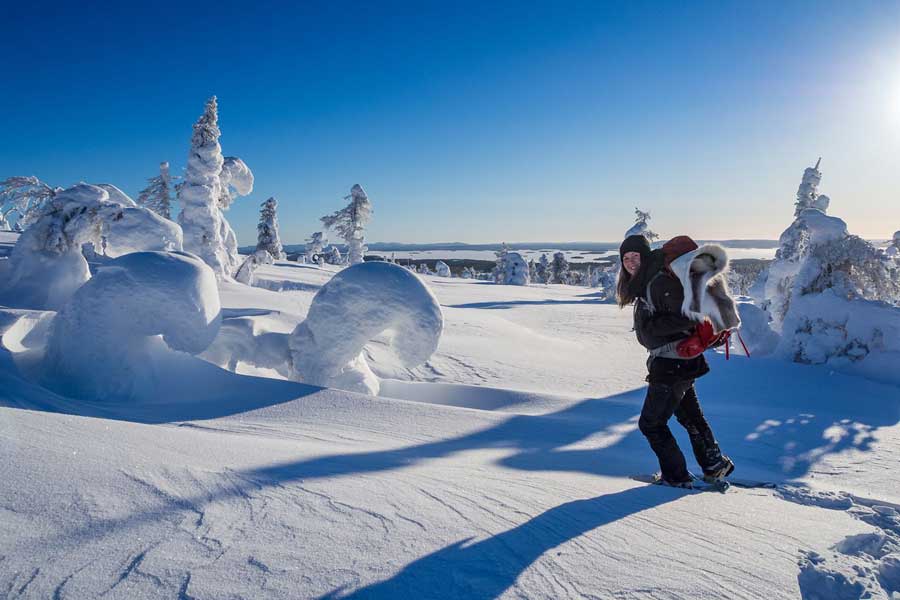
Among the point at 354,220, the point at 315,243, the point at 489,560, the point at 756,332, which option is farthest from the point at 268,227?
the point at 489,560

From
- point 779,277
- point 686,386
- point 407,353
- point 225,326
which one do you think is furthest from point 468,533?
point 779,277

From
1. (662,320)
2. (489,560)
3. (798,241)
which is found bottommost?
→ (489,560)

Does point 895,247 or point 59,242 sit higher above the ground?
point 895,247

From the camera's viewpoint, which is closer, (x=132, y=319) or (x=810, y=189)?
(x=132, y=319)

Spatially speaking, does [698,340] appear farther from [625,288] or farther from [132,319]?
[132,319]

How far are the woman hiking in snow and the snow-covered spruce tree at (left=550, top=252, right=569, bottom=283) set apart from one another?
74.5m

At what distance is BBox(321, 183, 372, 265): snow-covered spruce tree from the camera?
1470 inches

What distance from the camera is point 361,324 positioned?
19.8ft

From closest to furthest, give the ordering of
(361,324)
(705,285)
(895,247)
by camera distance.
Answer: (705,285) < (361,324) < (895,247)

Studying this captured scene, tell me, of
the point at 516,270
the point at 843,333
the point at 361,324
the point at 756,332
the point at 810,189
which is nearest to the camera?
the point at 361,324

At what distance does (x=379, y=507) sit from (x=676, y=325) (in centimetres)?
221

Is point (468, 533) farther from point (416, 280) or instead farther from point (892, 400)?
point (892, 400)

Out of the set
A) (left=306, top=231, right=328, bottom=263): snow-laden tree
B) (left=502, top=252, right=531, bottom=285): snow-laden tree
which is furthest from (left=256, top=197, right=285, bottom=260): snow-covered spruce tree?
(left=502, top=252, right=531, bottom=285): snow-laden tree

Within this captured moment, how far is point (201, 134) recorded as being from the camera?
19.3 meters
